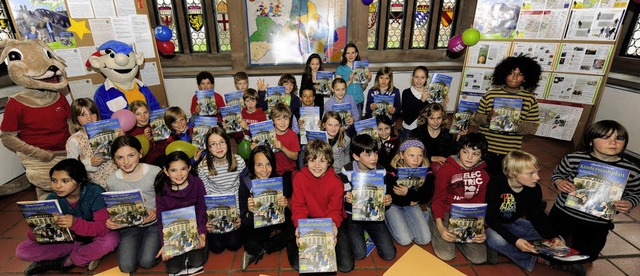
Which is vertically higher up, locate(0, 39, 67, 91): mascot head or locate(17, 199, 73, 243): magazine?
locate(0, 39, 67, 91): mascot head

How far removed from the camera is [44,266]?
267 cm

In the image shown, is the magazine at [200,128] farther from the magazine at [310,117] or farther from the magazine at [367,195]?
the magazine at [367,195]

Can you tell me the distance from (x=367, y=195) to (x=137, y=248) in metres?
2.00

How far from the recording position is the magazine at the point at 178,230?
7.73 feet

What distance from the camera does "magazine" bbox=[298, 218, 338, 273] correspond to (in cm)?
226

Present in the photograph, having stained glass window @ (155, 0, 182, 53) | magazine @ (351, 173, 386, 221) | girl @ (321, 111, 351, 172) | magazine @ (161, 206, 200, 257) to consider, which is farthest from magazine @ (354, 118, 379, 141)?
stained glass window @ (155, 0, 182, 53)

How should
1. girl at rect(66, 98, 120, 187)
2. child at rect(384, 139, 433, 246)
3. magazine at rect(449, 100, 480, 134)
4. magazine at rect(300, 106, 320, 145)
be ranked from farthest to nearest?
1. magazine at rect(300, 106, 320, 145)
2. magazine at rect(449, 100, 480, 134)
3. girl at rect(66, 98, 120, 187)
4. child at rect(384, 139, 433, 246)

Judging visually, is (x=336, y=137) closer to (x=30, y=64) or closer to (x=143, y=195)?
(x=143, y=195)

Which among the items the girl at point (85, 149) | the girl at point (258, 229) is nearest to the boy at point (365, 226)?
the girl at point (258, 229)

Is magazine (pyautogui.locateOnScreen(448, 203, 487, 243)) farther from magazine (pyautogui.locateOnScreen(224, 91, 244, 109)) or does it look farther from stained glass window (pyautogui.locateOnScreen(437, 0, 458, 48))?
stained glass window (pyautogui.locateOnScreen(437, 0, 458, 48))

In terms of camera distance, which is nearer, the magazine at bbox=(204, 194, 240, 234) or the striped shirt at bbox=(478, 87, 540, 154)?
the magazine at bbox=(204, 194, 240, 234)

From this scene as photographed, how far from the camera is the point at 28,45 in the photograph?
3285 mm

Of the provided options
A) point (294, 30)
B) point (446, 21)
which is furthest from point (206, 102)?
point (446, 21)

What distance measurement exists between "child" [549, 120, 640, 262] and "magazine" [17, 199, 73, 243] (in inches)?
156
